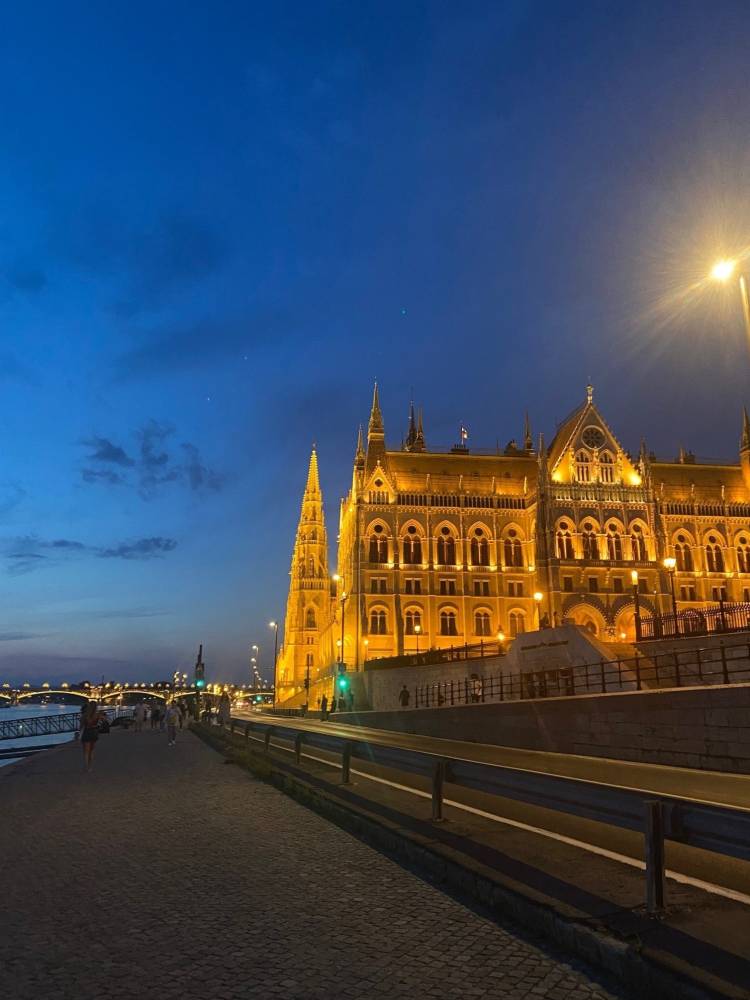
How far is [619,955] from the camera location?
16.3ft

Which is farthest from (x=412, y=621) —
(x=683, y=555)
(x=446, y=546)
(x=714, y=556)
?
(x=714, y=556)

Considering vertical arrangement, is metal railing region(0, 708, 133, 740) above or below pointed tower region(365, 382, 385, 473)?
below

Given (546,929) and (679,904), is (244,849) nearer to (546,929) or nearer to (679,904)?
(546,929)

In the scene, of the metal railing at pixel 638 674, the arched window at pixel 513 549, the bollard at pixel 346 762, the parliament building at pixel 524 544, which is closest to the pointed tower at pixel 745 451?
the parliament building at pixel 524 544

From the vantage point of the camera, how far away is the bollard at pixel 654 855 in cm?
555

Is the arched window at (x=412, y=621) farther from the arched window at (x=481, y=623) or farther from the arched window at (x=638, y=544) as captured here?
the arched window at (x=638, y=544)

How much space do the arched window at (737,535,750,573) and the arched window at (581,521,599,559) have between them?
15.7 meters

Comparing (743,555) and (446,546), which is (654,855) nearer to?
(446,546)

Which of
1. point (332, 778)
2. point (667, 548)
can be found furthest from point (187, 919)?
point (667, 548)

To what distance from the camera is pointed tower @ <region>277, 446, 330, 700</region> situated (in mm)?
122500

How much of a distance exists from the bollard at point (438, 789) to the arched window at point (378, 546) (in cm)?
6227

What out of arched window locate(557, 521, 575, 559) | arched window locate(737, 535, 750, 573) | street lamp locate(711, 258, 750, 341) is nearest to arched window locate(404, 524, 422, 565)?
arched window locate(557, 521, 575, 559)

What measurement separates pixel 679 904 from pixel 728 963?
4.75ft

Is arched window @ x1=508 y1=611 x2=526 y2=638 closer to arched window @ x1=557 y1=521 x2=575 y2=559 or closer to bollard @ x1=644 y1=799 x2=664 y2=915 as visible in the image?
arched window @ x1=557 y1=521 x2=575 y2=559
